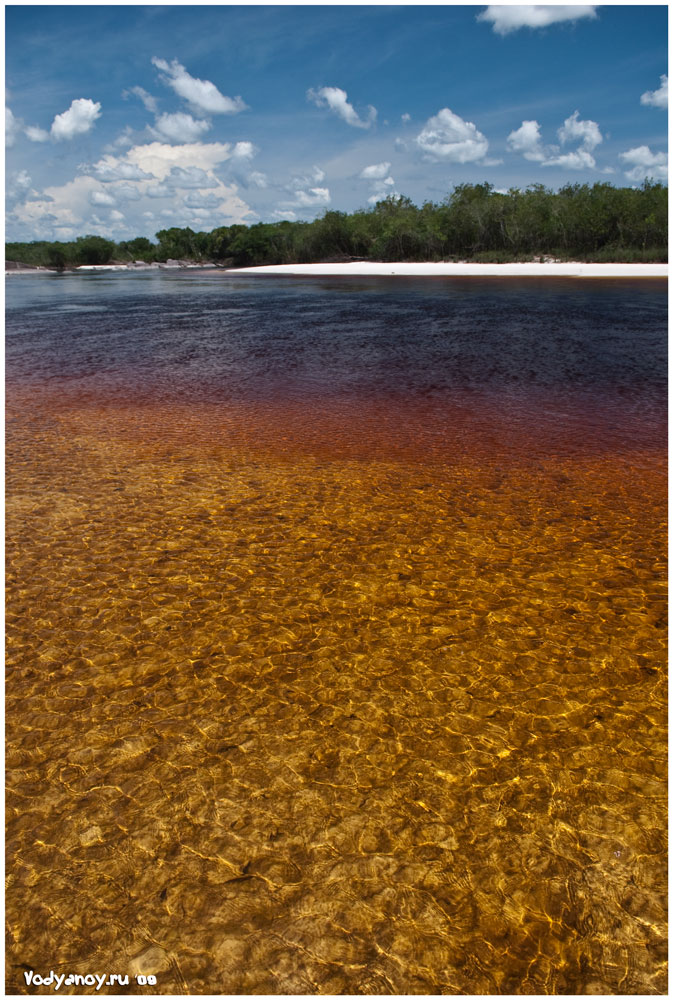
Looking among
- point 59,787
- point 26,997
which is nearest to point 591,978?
point 26,997

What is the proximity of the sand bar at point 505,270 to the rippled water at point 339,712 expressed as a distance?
227ft

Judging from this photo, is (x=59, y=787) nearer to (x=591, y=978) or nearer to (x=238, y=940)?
(x=238, y=940)

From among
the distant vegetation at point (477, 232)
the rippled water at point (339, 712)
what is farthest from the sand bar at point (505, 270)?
the rippled water at point (339, 712)

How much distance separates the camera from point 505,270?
81.0 metres

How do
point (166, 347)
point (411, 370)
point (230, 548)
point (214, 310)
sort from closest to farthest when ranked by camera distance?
1. point (230, 548)
2. point (411, 370)
3. point (166, 347)
4. point (214, 310)

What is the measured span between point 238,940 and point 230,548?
468 centimetres

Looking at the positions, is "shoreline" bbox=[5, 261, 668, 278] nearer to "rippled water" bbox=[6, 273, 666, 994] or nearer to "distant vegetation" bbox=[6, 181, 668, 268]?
"distant vegetation" bbox=[6, 181, 668, 268]

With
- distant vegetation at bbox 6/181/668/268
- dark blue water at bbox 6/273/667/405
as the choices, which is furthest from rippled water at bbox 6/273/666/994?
distant vegetation at bbox 6/181/668/268

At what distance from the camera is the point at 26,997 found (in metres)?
3.11

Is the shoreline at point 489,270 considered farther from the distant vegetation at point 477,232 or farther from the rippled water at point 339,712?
the rippled water at point 339,712

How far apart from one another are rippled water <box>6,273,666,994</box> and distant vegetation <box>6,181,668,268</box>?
85568mm

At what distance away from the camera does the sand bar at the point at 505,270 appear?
69.3 m

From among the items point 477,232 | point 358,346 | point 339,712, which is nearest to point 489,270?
point 477,232

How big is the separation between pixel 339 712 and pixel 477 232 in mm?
110062
